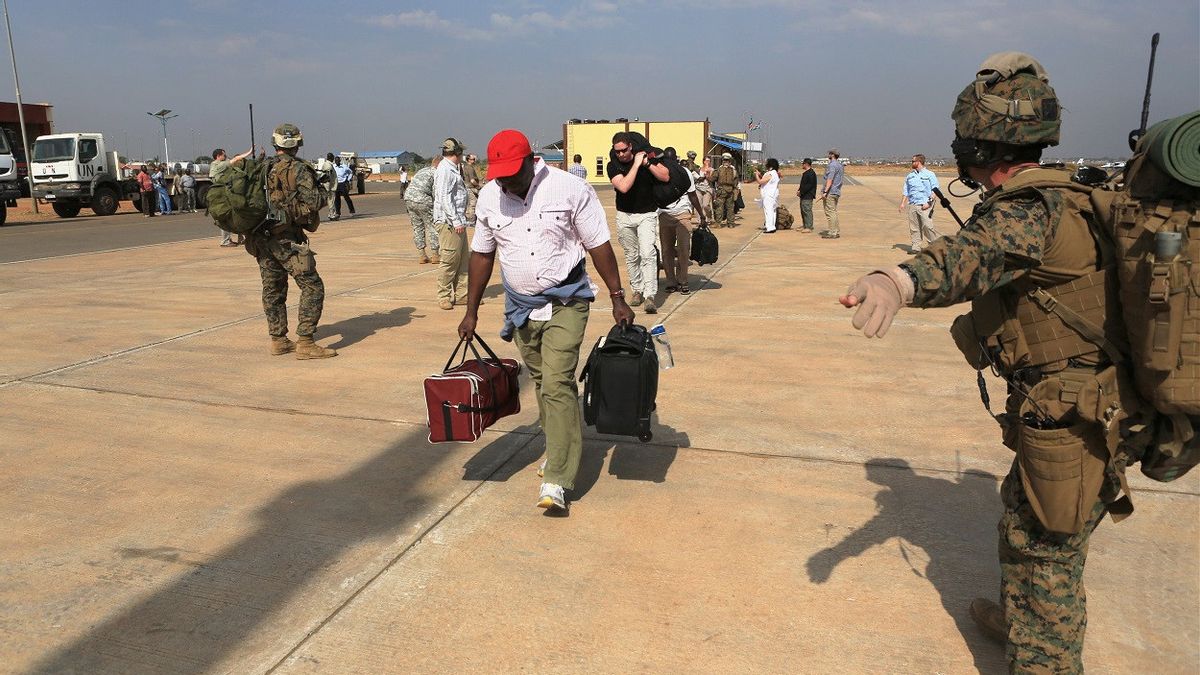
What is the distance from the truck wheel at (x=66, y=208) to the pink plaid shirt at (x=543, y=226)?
87.7ft

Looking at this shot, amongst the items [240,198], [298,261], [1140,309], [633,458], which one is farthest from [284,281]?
[1140,309]

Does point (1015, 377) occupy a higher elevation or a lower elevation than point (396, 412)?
higher

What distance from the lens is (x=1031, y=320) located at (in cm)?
242

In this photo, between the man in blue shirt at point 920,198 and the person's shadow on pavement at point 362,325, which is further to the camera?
the man in blue shirt at point 920,198

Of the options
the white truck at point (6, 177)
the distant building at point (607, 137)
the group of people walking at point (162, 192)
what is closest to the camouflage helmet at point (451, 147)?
the white truck at point (6, 177)

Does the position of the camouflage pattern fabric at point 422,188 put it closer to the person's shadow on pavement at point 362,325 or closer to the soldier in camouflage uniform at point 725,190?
the person's shadow on pavement at point 362,325

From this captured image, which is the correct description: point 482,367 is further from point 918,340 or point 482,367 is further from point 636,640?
point 918,340

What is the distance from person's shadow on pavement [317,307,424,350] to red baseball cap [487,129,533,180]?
12.9 ft

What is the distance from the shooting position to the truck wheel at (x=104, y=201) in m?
25.5

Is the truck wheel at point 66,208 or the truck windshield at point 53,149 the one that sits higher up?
the truck windshield at point 53,149

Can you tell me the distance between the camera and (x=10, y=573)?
3.36 m

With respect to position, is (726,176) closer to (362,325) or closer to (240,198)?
(362,325)

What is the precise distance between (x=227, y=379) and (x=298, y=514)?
2.63m

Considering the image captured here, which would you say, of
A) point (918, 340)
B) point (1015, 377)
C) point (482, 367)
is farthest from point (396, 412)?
point (918, 340)
